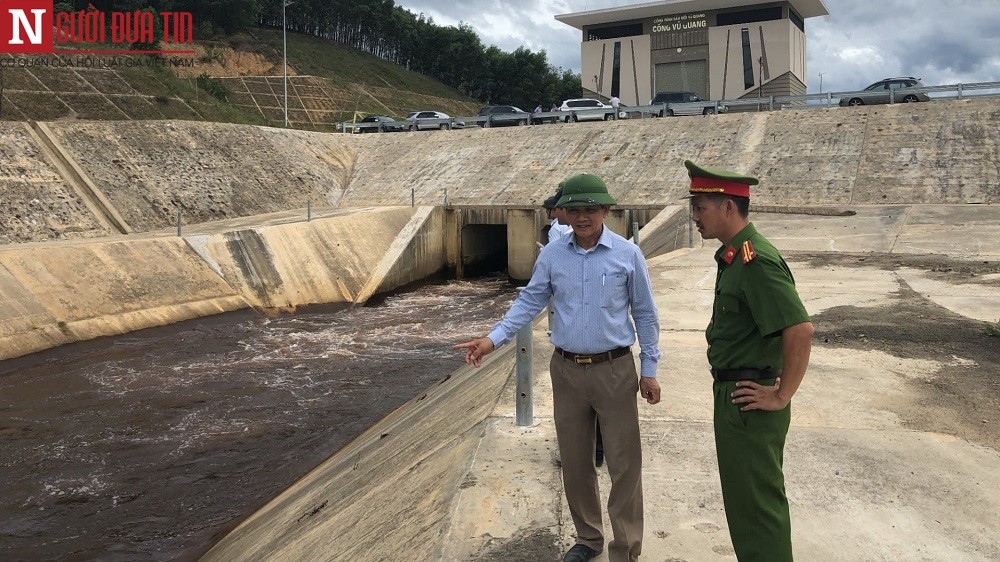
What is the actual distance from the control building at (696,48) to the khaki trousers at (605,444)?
42694 mm

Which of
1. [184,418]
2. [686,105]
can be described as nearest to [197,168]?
[184,418]

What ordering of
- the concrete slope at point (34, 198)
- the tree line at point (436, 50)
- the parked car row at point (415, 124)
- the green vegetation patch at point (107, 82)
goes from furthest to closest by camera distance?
the tree line at point (436, 50) → the green vegetation patch at point (107, 82) → the parked car row at point (415, 124) → the concrete slope at point (34, 198)

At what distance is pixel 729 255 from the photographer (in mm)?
3221

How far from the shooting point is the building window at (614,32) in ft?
153

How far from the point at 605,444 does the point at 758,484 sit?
0.97 m

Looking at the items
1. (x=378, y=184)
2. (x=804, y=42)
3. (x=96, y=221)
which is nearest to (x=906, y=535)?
(x=96, y=221)

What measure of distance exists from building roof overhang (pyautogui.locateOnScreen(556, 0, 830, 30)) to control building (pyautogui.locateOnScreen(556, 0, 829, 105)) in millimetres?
58

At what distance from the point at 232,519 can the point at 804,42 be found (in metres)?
47.9

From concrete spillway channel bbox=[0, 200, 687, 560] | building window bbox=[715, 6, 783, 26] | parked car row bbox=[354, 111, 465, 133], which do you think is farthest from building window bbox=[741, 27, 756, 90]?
concrete spillway channel bbox=[0, 200, 687, 560]

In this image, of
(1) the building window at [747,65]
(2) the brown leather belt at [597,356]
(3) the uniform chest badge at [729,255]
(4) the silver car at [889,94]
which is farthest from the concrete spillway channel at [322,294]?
(1) the building window at [747,65]

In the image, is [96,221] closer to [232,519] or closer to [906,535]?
[232,519]

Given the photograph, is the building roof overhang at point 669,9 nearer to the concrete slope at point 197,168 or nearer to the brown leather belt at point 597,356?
the concrete slope at point 197,168

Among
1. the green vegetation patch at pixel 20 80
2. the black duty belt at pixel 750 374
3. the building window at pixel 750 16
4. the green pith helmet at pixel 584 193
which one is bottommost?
the black duty belt at pixel 750 374

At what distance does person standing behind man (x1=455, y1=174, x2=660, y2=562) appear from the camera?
12.4 ft
